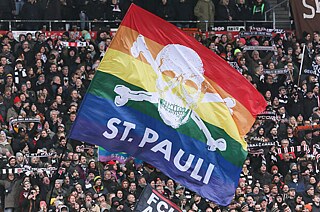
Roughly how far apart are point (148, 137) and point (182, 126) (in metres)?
0.51

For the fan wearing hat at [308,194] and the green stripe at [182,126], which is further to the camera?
the fan wearing hat at [308,194]

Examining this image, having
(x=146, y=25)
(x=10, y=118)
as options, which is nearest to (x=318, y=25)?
(x=10, y=118)

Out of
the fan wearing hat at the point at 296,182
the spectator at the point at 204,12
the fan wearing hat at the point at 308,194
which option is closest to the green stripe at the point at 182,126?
the fan wearing hat at the point at 308,194

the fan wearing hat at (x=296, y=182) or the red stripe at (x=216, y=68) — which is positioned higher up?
the red stripe at (x=216, y=68)

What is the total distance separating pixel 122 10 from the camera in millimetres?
30141

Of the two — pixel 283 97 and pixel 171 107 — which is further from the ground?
pixel 171 107

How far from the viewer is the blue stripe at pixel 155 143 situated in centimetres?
1405

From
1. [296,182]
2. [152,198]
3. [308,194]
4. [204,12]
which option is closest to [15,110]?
[296,182]

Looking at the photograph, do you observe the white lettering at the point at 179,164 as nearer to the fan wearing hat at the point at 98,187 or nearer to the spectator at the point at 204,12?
the fan wearing hat at the point at 98,187

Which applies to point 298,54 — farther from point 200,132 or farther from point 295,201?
point 200,132

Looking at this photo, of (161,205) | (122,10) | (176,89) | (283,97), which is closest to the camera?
(176,89)

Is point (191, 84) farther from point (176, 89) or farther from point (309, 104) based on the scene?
point (309, 104)

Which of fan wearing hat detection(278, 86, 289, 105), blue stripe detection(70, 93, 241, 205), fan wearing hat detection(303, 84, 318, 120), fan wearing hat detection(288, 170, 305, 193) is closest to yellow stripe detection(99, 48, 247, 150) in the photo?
blue stripe detection(70, 93, 241, 205)

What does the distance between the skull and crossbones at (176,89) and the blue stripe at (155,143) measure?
0.15 m
